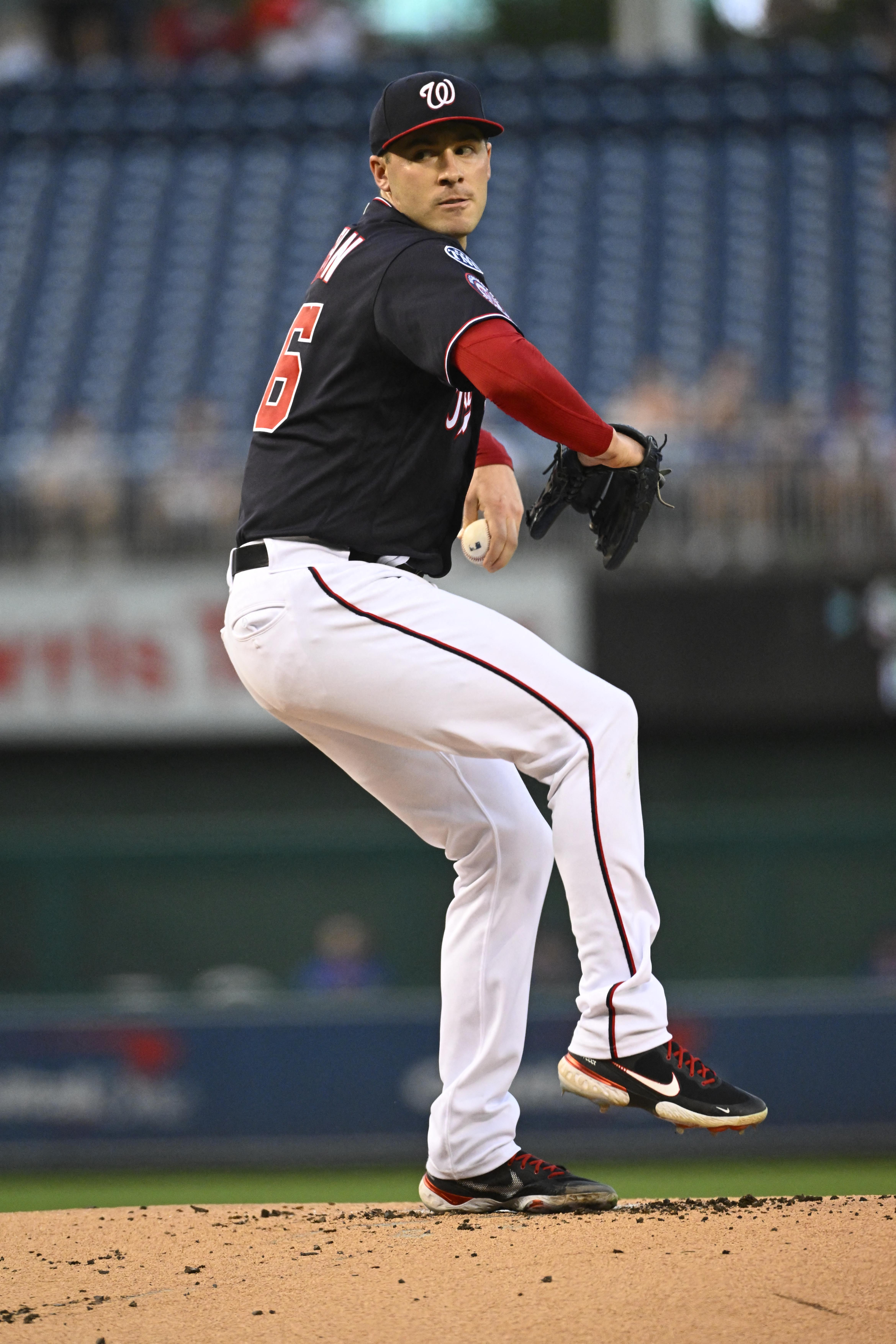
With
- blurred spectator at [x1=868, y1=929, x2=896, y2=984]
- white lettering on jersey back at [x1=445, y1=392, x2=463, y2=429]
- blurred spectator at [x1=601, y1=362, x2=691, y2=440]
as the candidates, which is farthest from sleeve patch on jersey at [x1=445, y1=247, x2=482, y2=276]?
blurred spectator at [x1=868, y1=929, x2=896, y2=984]

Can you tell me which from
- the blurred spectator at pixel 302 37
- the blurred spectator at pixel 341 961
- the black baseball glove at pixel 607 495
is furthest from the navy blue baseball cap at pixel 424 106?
the blurred spectator at pixel 302 37

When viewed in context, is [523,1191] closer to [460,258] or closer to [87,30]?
[460,258]

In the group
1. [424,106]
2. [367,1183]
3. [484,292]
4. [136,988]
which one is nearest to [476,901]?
[484,292]

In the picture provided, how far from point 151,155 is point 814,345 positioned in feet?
19.2

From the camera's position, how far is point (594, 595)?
9844 mm

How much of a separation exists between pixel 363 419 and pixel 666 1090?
1.34 metres

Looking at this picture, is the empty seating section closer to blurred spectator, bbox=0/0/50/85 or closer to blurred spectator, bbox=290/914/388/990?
blurred spectator, bbox=0/0/50/85

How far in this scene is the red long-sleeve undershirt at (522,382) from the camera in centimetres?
290

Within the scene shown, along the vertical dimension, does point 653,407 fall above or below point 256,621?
above

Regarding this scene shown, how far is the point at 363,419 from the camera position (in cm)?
318

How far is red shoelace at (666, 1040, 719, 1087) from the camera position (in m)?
3.12

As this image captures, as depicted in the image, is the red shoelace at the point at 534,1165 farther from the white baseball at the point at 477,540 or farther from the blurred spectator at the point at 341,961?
the blurred spectator at the point at 341,961

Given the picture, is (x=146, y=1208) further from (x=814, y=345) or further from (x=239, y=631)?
(x=814, y=345)

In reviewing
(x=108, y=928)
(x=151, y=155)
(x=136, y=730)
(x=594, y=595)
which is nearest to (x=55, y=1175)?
(x=108, y=928)
